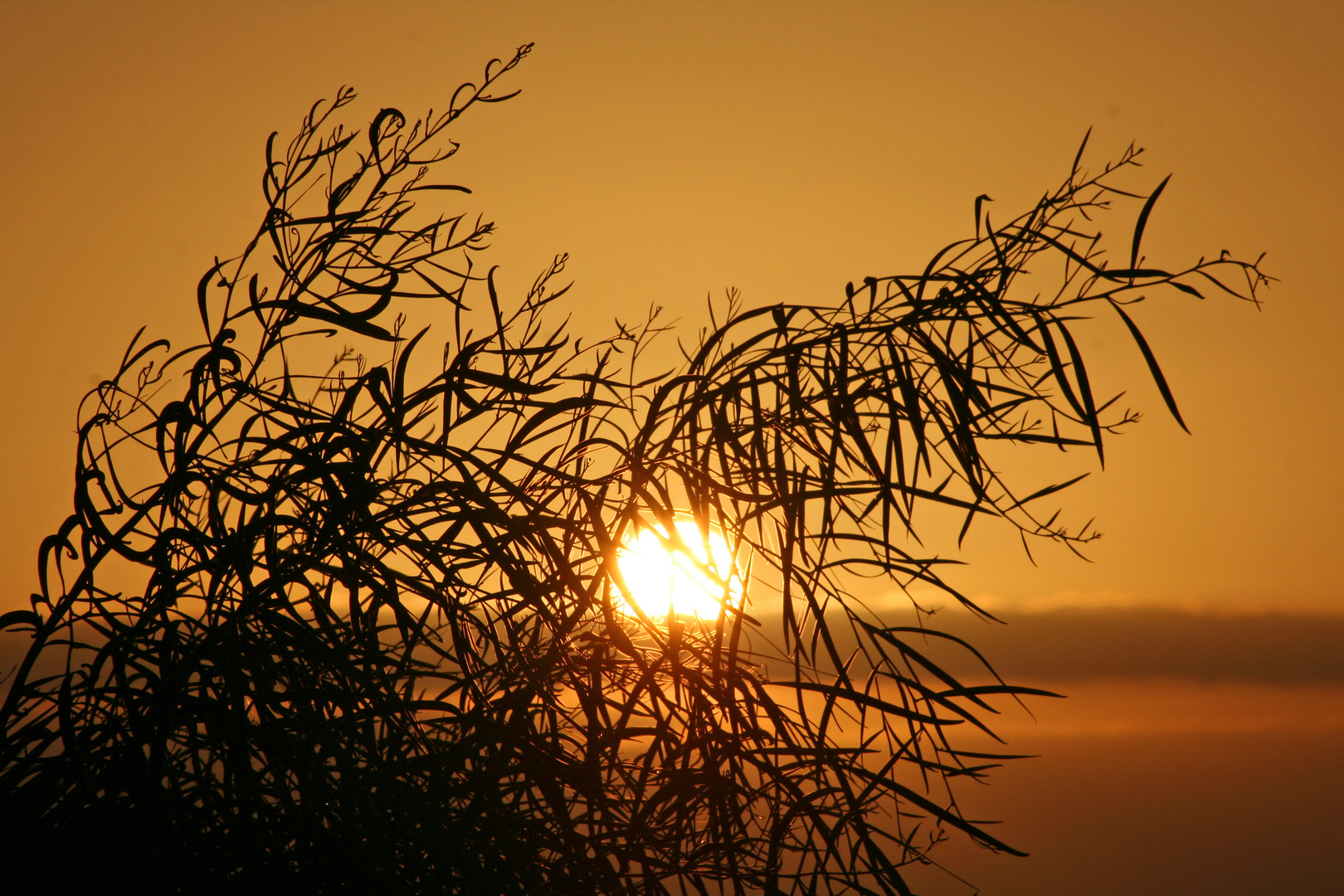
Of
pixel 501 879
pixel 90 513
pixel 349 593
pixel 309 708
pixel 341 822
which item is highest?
pixel 90 513

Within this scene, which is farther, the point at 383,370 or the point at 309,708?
the point at 383,370

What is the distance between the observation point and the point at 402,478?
69.8 inches

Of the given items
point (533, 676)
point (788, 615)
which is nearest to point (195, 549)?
point (533, 676)

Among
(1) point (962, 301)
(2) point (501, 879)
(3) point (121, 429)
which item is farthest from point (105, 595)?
(1) point (962, 301)

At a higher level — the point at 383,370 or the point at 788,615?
the point at 383,370

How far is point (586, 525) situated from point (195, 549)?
23.9 inches

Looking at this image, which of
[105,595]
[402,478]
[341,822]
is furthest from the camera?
[402,478]

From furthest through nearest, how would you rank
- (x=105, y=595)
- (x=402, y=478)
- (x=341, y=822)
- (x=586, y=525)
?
(x=586, y=525) → (x=402, y=478) → (x=105, y=595) → (x=341, y=822)

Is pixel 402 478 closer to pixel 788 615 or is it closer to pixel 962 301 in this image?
pixel 788 615

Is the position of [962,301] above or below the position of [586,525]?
above

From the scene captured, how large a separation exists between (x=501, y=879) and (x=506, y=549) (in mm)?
471

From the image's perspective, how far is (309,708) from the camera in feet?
5.09

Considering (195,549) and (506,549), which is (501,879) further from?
(195,549)

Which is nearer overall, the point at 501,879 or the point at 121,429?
the point at 501,879
